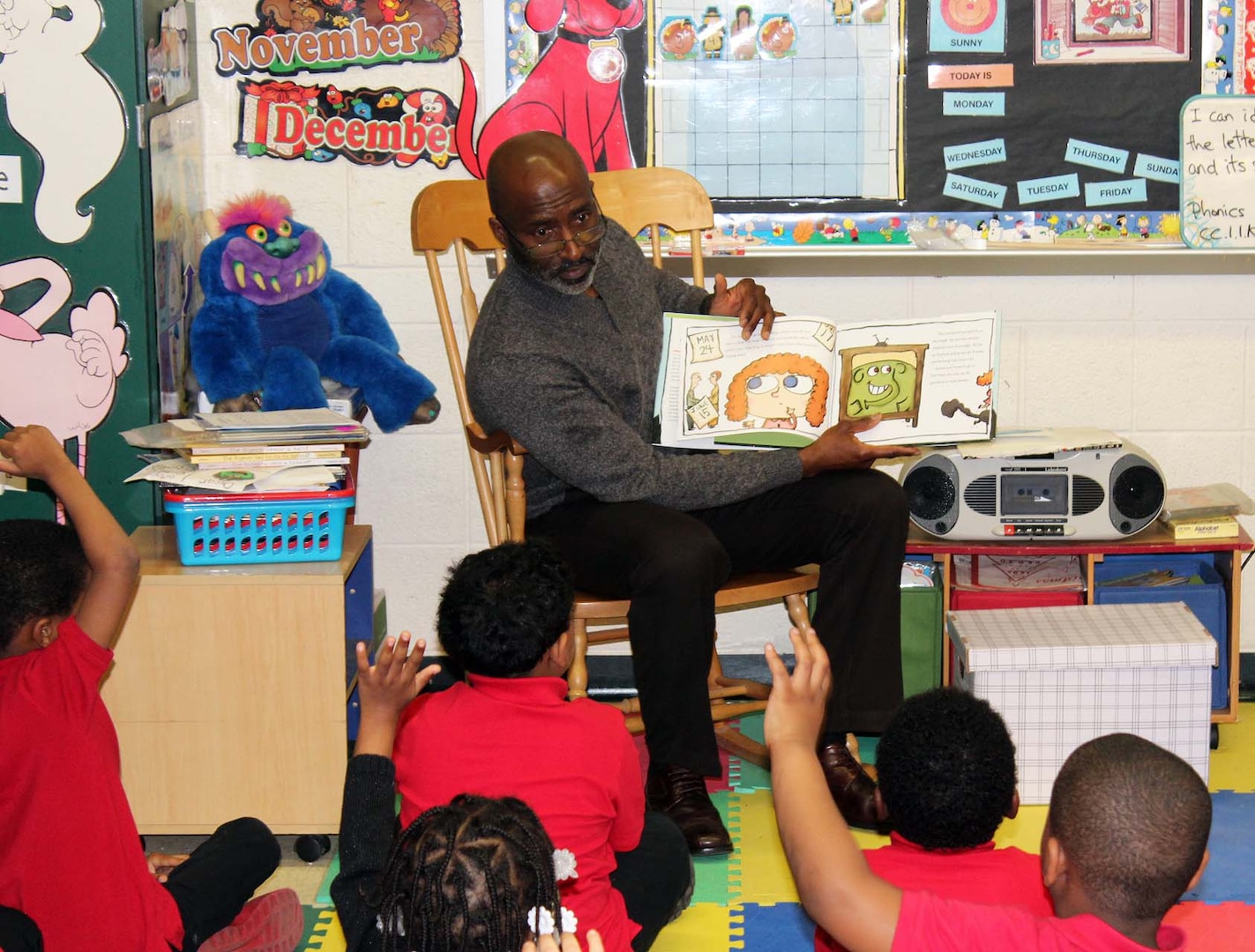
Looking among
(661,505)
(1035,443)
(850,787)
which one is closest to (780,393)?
(661,505)

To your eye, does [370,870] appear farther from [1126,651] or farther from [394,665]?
[1126,651]

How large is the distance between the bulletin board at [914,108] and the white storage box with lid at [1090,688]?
0.97 metres

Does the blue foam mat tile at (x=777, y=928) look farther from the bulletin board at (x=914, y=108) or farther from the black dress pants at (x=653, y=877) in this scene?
the bulletin board at (x=914, y=108)

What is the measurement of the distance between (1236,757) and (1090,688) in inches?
18.4

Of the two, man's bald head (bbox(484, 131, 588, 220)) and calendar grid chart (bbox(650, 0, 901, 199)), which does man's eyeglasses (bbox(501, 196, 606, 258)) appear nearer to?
man's bald head (bbox(484, 131, 588, 220))

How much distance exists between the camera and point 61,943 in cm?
167

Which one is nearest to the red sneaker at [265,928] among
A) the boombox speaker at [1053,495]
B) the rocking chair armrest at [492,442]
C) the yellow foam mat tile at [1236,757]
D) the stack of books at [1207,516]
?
the rocking chair armrest at [492,442]

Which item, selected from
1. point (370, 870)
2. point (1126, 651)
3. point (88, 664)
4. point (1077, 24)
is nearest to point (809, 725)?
point (370, 870)

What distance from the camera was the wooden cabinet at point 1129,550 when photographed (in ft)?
9.34

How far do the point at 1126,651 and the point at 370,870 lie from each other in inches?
59.9

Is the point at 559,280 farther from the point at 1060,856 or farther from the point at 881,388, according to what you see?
the point at 1060,856

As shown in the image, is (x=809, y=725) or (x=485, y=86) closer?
(x=809, y=725)

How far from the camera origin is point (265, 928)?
2.12 metres

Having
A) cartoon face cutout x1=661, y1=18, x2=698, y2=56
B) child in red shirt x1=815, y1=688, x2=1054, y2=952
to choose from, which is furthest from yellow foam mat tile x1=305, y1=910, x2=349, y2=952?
cartoon face cutout x1=661, y1=18, x2=698, y2=56
